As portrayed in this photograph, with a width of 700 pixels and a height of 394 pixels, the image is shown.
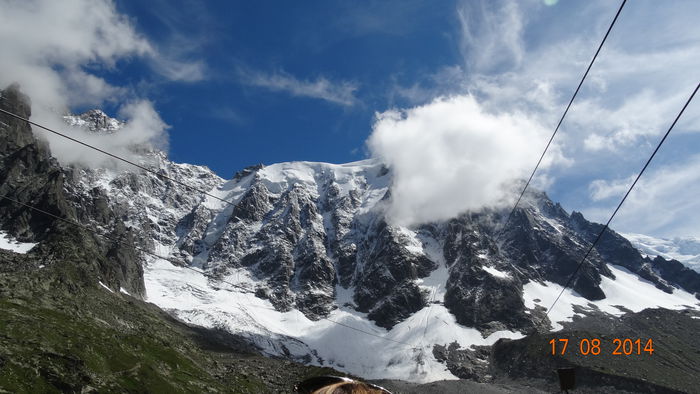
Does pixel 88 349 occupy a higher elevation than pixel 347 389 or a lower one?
higher

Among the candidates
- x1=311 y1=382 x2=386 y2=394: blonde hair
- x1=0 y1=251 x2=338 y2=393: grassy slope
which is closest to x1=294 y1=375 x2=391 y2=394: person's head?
x1=311 y1=382 x2=386 y2=394: blonde hair

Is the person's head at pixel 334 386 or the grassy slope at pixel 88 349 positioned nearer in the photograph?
the person's head at pixel 334 386

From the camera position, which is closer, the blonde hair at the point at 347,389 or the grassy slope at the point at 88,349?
the blonde hair at the point at 347,389

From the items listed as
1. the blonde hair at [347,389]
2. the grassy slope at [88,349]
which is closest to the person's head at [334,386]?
the blonde hair at [347,389]

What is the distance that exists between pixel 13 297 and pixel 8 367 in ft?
175

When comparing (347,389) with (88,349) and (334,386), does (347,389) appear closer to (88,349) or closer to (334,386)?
(334,386)

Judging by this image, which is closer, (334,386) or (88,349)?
(334,386)

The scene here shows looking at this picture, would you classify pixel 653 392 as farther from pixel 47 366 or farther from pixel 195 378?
pixel 47 366

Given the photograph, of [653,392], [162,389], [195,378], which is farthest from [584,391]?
[162,389]

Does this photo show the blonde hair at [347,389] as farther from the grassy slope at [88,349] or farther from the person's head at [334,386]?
the grassy slope at [88,349]

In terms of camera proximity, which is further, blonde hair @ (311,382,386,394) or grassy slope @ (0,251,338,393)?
grassy slope @ (0,251,338,393)

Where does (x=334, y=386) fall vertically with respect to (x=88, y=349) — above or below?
below

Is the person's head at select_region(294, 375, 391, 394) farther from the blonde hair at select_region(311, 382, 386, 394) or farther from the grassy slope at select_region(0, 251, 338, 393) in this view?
the grassy slope at select_region(0, 251, 338, 393)

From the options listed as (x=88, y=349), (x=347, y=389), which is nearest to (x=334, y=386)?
(x=347, y=389)
